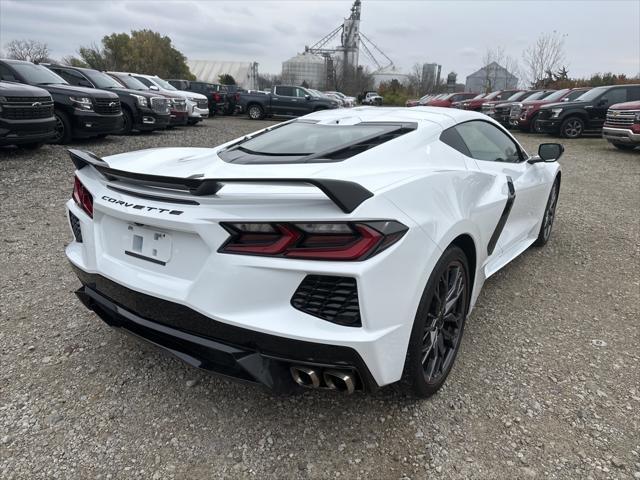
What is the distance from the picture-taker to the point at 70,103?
29.9 feet

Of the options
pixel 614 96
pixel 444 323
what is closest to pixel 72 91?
pixel 444 323

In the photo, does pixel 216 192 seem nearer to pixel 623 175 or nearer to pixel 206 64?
pixel 623 175

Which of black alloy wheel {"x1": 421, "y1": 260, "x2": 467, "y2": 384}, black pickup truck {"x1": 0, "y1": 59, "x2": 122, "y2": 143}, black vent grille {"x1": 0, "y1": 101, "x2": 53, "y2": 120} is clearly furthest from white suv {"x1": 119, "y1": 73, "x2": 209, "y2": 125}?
black alloy wheel {"x1": 421, "y1": 260, "x2": 467, "y2": 384}

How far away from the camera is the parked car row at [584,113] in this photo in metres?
11.3

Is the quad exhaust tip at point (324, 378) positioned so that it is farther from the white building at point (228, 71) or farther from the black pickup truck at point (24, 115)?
the white building at point (228, 71)

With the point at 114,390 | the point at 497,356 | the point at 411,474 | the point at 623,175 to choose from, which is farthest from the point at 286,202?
the point at 623,175

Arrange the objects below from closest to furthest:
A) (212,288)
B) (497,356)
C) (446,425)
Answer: (212,288), (446,425), (497,356)

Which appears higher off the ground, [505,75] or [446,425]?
[505,75]

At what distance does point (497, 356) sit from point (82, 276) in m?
2.37

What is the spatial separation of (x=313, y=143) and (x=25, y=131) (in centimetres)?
696

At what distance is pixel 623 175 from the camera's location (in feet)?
29.8

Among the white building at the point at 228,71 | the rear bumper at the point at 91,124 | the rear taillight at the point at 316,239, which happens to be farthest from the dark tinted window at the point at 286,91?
the white building at the point at 228,71

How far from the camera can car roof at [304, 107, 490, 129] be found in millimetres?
2885

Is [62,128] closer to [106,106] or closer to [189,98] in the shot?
[106,106]
